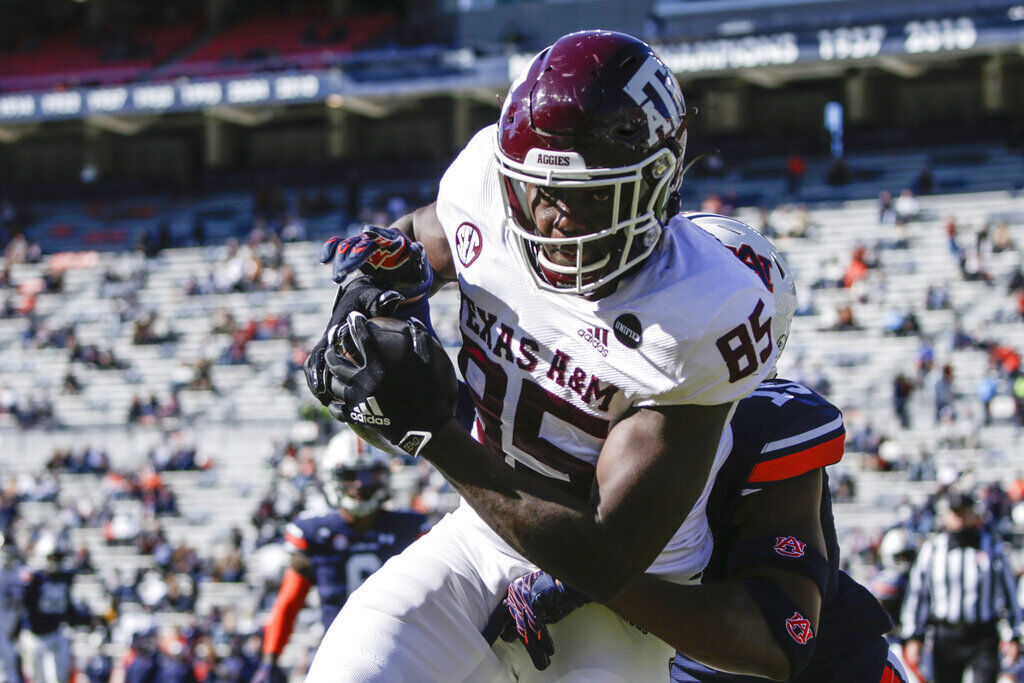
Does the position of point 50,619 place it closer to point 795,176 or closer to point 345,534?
point 345,534

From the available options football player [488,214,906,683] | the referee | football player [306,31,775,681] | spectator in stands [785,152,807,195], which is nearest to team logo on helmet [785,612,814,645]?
football player [488,214,906,683]

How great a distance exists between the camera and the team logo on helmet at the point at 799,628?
275 centimetres

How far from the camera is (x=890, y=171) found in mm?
20844

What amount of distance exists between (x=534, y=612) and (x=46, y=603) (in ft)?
27.7

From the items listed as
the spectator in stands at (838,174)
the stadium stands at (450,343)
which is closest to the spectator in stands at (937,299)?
the stadium stands at (450,343)

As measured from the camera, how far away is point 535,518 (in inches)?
93.7

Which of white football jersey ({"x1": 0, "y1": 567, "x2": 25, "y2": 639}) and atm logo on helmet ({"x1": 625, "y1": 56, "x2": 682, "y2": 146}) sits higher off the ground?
atm logo on helmet ({"x1": 625, "y1": 56, "x2": 682, "y2": 146})

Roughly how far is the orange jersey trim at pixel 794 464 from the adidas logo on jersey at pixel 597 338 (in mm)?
650

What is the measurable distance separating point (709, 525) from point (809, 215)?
17147 mm

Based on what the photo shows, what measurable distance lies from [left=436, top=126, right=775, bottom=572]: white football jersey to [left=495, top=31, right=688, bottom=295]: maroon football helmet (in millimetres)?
93

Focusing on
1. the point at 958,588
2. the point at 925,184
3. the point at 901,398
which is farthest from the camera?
the point at 925,184

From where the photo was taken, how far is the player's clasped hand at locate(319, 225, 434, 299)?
8.57 ft

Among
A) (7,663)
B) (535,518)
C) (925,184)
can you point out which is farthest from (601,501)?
(925,184)

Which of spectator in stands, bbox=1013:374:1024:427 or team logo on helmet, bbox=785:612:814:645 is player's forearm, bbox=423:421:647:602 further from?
spectator in stands, bbox=1013:374:1024:427
